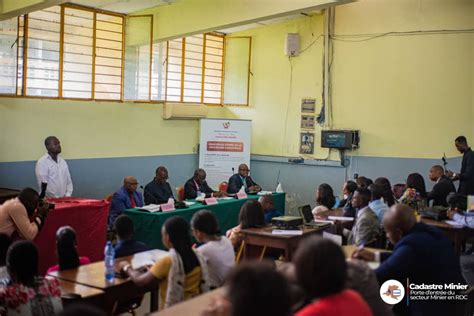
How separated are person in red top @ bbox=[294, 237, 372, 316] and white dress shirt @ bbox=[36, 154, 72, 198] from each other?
20.6ft

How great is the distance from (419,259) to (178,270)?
1514 mm

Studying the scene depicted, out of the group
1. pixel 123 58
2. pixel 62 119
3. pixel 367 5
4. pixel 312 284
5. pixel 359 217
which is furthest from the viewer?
pixel 367 5

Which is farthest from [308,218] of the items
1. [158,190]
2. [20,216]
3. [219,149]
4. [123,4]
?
[123,4]

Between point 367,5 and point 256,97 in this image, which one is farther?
point 256,97

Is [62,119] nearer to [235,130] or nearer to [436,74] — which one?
[235,130]

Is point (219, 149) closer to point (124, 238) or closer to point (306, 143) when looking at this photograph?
point (306, 143)

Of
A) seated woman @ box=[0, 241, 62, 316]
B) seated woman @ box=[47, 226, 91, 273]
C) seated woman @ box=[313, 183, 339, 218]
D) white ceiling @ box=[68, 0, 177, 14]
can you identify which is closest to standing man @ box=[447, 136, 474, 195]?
seated woman @ box=[313, 183, 339, 218]

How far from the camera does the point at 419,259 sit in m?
3.66

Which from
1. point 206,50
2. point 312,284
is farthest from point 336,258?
point 206,50

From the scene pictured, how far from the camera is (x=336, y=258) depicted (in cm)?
228

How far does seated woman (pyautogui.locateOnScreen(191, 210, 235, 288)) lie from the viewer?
4.10 meters

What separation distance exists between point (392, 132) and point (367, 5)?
7.53 feet

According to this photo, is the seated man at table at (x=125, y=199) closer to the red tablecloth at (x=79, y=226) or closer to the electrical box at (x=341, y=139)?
the red tablecloth at (x=79, y=226)

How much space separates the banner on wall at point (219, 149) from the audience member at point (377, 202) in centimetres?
472
